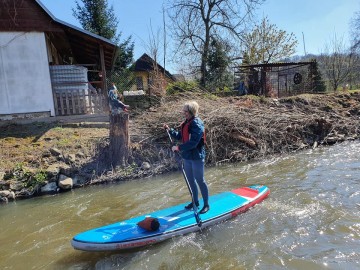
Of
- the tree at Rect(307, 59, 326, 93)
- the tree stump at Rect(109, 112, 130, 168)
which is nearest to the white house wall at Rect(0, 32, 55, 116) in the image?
the tree stump at Rect(109, 112, 130, 168)

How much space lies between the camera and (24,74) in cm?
1222

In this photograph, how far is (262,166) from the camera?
31.4ft

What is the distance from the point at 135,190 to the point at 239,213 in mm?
3056

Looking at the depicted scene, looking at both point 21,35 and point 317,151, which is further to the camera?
point 21,35

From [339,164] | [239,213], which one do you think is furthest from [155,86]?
[239,213]

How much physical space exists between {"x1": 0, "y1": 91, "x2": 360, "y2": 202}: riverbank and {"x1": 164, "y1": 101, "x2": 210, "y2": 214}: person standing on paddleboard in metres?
3.96

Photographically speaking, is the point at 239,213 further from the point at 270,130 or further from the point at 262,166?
the point at 270,130

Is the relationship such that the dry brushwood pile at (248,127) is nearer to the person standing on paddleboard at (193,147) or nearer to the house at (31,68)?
the house at (31,68)

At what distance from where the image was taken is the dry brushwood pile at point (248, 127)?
1059 centimetres

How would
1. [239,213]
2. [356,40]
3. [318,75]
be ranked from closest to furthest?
[239,213], [318,75], [356,40]

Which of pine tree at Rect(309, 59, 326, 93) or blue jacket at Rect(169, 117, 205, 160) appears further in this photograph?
pine tree at Rect(309, 59, 326, 93)

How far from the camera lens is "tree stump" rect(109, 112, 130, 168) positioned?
368 inches

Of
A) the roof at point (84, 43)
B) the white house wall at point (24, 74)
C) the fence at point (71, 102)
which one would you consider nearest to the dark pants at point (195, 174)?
the fence at point (71, 102)

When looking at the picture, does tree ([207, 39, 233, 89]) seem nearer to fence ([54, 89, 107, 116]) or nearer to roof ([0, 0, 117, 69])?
roof ([0, 0, 117, 69])
